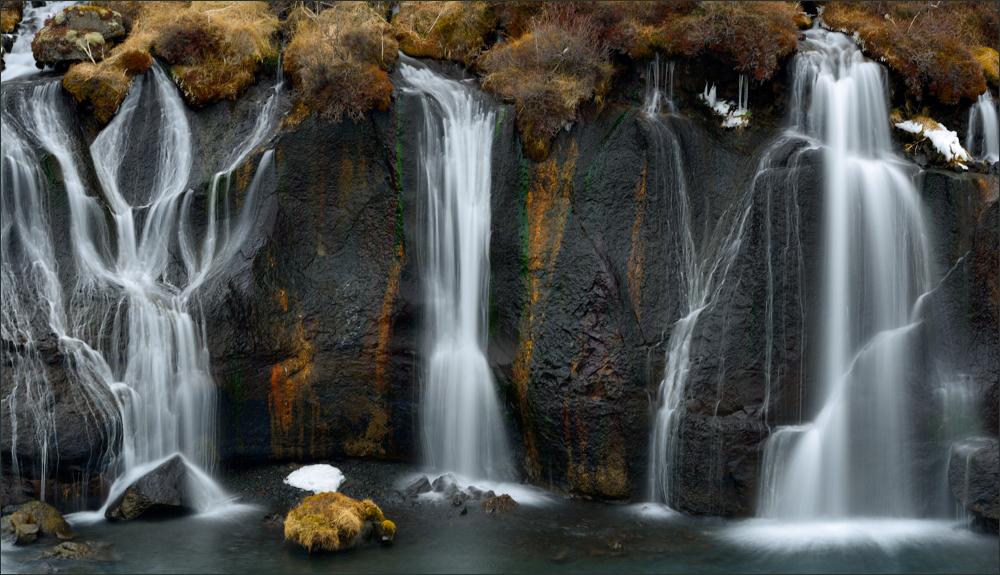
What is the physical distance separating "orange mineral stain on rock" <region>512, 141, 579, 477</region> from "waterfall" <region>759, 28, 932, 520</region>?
3916 millimetres

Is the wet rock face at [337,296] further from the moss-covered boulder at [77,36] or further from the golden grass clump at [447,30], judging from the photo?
the moss-covered boulder at [77,36]

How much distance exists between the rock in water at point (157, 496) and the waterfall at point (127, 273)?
0.28 m

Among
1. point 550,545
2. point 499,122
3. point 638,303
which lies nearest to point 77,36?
point 499,122

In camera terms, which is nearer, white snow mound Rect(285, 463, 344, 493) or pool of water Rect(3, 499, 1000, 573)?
pool of water Rect(3, 499, 1000, 573)

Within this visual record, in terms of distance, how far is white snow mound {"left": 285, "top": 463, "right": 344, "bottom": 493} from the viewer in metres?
14.3

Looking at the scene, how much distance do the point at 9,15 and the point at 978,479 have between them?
1868cm

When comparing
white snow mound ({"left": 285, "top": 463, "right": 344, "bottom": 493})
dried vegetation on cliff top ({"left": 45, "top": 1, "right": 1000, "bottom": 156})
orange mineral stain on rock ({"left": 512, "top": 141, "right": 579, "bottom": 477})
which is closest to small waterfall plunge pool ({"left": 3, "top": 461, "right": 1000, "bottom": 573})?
white snow mound ({"left": 285, "top": 463, "right": 344, "bottom": 493})

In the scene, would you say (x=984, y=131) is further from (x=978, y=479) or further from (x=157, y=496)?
(x=157, y=496)

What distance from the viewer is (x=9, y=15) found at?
16656mm

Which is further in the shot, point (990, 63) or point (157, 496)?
point (990, 63)

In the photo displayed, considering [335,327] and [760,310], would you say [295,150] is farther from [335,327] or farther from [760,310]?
[760,310]

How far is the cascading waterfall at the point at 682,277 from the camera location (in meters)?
13.6

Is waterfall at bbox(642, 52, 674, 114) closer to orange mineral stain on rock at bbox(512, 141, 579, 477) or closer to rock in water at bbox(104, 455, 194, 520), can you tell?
orange mineral stain on rock at bbox(512, 141, 579, 477)

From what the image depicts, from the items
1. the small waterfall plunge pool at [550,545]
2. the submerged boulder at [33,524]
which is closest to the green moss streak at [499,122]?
the small waterfall plunge pool at [550,545]
